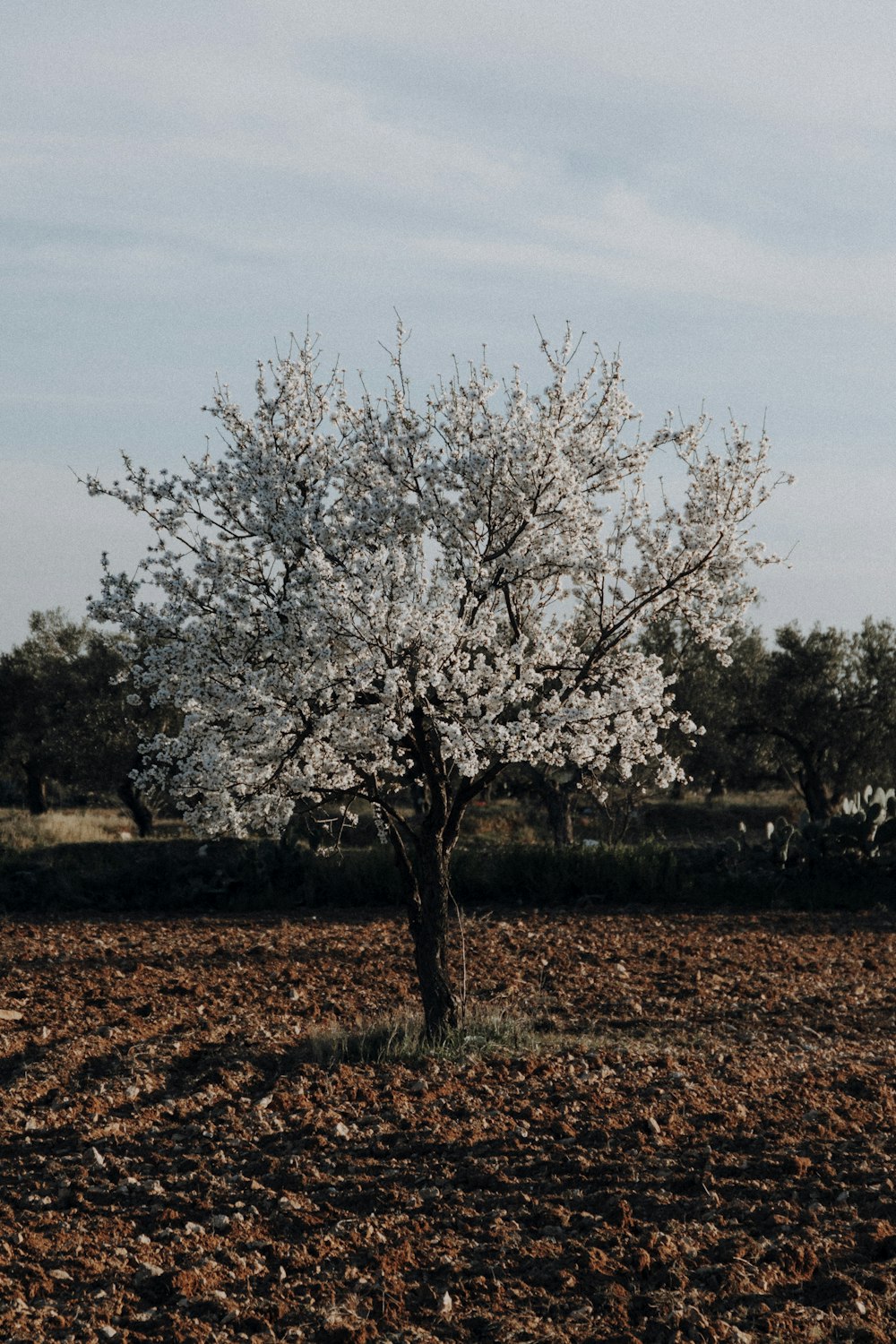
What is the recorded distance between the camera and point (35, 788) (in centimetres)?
4059

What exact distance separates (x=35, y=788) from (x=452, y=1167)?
117 feet

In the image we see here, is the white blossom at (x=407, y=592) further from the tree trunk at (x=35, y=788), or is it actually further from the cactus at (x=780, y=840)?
the tree trunk at (x=35, y=788)

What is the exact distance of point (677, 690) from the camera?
104 ft

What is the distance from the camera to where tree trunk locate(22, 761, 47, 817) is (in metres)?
39.6

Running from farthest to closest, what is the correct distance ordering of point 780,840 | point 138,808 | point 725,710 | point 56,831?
1. point 138,808
2. point 725,710
3. point 56,831
4. point 780,840

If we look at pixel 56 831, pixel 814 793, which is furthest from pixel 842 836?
pixel 56 831

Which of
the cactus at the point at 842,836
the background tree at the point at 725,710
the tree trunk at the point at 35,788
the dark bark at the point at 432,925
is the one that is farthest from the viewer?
the tree trunk at the point at 35,788

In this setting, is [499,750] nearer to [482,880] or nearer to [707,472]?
[707,472]

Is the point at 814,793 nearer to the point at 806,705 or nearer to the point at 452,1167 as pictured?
the point at 806,705

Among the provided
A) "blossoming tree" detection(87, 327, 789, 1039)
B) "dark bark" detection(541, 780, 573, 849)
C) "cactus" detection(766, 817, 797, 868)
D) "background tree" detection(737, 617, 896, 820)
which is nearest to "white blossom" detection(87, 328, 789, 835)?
"blossoming tree" detection(87, 327, 789, 1039)

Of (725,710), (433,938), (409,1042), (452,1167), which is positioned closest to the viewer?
(452,1167)

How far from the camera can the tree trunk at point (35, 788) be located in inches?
1560

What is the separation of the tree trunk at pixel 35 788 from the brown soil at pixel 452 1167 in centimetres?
2824

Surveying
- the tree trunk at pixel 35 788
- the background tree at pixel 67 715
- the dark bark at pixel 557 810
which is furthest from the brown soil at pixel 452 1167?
the tree trunk at pixel 35 788
